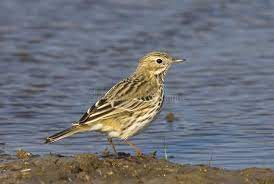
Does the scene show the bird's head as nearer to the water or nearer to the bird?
the bird

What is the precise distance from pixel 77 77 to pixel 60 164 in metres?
6.88

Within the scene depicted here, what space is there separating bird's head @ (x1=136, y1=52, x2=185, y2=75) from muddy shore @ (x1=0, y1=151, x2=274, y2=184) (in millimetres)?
2239

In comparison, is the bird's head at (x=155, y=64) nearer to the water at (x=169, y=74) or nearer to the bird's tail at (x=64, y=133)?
the water at (x=169, y=74)

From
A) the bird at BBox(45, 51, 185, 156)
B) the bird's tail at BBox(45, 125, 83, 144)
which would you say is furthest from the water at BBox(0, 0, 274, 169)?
the bird's tail at BBox(45, 125, 83, 144)

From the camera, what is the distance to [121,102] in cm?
1141

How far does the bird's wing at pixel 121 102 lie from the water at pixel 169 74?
104cm

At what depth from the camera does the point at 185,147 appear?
41.7 ft

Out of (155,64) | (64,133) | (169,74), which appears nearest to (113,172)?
(64,133)

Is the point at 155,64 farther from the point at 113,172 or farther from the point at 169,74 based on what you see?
the point at 169,74

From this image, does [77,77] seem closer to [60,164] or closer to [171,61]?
[171,61]

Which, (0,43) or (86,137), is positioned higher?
(0,43)

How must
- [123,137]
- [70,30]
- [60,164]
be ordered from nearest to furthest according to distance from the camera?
[60,164], [123,137], [70,30]

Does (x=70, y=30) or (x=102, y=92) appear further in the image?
(x=70, y=30)

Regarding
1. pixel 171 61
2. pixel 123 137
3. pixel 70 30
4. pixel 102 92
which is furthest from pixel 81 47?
pixel 123 137
